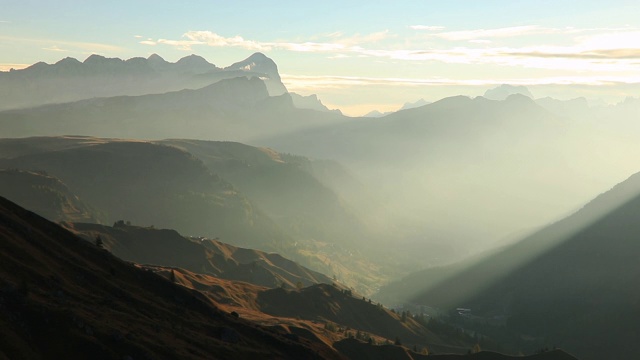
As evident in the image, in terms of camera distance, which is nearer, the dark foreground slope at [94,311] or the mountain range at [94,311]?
the dark foreground slope at [94,311]

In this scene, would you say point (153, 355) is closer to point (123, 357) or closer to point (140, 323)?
point (123, 357)

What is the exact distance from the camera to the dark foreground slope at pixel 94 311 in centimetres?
11650

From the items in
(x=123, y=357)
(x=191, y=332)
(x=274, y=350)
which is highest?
(x=123, y=357)

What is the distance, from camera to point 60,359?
11200cm

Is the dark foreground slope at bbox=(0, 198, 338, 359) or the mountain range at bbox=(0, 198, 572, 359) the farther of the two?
the mountain range at bbox=(0, 198, 572, 359)

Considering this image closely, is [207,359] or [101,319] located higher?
[101,319]

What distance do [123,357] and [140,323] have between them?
25.4m

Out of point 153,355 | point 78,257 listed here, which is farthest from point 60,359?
point 78,257

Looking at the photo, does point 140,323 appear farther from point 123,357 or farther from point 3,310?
point 3,310

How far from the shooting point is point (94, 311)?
13900 cm

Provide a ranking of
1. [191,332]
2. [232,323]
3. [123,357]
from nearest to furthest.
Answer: [123,357], [191,332], [232,323]

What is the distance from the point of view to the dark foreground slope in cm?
11650

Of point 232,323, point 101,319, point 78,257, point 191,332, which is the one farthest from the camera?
point 232,323

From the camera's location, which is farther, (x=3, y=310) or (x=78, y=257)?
(x=78, y=257)
